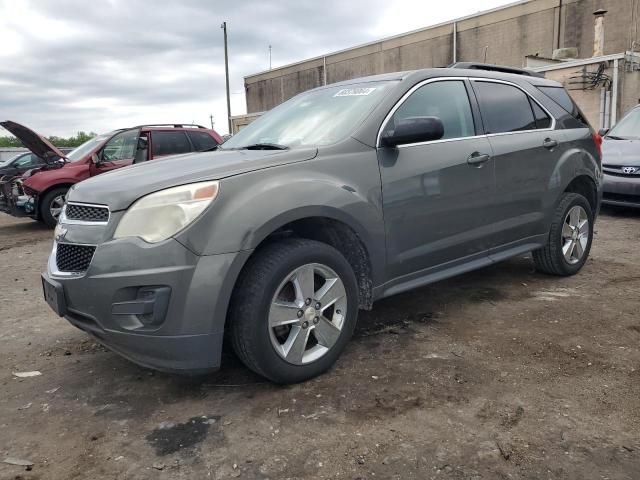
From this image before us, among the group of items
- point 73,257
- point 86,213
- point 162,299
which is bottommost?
point 162,299

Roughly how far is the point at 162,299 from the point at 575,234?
149 inches

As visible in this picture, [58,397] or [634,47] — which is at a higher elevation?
[634,47]

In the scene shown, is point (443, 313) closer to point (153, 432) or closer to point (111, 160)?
point (153, 432)

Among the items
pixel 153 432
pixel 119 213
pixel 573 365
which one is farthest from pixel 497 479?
pixel 119 213

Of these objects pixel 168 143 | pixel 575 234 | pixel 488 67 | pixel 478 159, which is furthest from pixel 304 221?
pixel 168 143

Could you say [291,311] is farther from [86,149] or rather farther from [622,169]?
[86,149]

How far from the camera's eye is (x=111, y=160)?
30.6 feet

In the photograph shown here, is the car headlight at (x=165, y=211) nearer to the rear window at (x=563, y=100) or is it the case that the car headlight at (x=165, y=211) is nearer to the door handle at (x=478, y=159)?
the door handle at (x=478, y=159)

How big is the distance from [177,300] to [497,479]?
5.05 feet

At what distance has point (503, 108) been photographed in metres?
4.11

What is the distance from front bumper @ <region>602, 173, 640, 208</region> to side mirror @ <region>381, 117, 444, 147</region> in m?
5.37

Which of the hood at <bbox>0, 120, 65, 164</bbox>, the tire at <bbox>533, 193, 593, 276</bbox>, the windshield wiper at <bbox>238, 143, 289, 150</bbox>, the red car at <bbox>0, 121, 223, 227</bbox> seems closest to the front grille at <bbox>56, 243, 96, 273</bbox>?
the windshield wiper at <bbox>238, 143, 289, 150</bbox>

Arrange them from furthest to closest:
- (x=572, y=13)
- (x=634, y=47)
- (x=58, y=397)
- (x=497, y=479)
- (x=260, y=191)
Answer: (x=572, y=13), (x=634, y=47), (x=58, y=397), (x=260, y=191), (x=497, y=479)

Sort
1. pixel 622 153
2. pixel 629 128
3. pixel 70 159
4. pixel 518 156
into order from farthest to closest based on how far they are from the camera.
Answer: pixel 70 159
pixel 629 128
pixel 622 153
pixel 518 156
